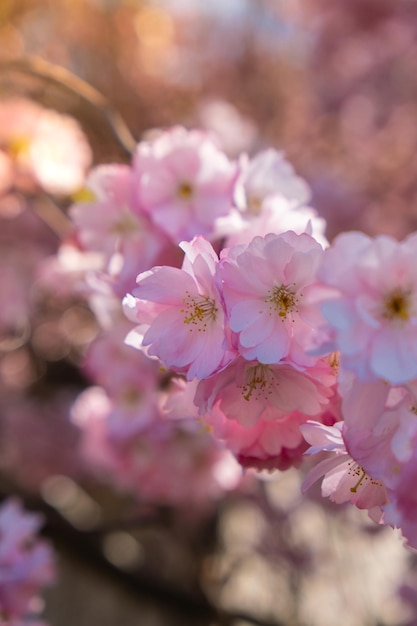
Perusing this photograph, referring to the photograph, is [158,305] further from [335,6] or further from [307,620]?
[335,6]

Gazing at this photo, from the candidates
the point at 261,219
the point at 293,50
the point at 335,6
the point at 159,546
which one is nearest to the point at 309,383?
the point at 261,219

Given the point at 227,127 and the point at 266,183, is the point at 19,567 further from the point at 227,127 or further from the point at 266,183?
the point at 227,127

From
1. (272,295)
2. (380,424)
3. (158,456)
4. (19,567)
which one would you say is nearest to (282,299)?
(272,295)

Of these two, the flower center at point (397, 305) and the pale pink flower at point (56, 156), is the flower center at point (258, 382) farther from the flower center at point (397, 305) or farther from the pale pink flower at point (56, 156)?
the pale pink flower at point (56, 156)

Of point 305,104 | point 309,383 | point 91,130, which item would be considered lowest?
point 309,383

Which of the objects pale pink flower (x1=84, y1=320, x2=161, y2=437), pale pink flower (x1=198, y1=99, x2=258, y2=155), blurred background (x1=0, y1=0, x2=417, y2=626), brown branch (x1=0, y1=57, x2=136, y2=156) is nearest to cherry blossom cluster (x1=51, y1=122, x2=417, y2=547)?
brown branch (x1=0, y1=57, x2=136, y2=156)

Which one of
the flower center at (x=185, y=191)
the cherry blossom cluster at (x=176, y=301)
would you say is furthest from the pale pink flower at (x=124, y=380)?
the flower center at (x=185, y=191)

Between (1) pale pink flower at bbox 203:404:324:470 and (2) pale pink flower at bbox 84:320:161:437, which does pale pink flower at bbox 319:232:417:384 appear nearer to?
(1) pale pink flower at bbox 203:404:324:470
